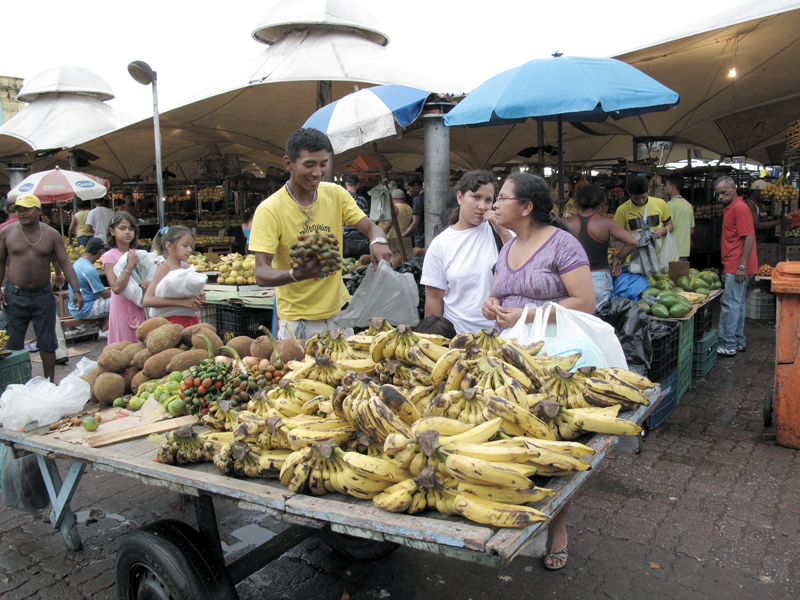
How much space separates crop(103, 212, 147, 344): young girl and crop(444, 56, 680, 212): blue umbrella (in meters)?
3.59

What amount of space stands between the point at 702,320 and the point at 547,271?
12.7 feet

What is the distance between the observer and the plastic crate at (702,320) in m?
5.80

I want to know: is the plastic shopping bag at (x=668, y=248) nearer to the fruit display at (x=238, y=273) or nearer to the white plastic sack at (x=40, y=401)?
the fruit display at (x=238, y=273)

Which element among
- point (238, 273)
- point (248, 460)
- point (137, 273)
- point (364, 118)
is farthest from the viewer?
point (238, 273)

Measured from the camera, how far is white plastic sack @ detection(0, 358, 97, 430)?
2881mm

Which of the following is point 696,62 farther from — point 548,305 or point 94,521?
point 94,521

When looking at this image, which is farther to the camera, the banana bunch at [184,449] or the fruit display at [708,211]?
the fruit display at [708,211]

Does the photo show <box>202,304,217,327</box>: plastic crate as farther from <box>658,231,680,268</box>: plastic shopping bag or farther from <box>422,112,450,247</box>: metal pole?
<box>658,231,680,268</box>: plastic shopping bag

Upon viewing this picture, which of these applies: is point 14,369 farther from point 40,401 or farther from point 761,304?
point 761,304

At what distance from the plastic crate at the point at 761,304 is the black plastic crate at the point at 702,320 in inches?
140

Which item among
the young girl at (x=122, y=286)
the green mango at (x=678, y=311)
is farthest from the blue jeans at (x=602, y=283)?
the young girl at (x=122, y=286)

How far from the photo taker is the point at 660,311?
5145 mm

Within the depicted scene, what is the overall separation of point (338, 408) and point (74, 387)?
2032mm

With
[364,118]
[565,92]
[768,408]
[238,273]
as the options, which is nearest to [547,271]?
[565,92]
